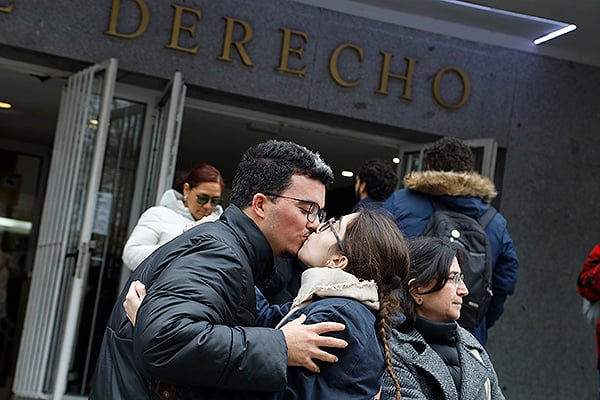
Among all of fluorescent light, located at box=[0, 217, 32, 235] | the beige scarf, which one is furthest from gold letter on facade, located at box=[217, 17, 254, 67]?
fluorescent light, located at box=[0, 217, 32, 235]

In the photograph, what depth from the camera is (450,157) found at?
5320 millimetres

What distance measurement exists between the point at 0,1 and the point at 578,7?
408 centimetres

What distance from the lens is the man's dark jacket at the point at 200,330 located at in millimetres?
2217

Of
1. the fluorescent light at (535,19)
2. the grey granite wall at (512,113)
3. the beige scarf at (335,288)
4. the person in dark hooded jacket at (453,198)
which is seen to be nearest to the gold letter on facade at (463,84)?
the grey granite wall at (512,113)

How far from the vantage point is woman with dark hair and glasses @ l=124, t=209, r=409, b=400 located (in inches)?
95.8

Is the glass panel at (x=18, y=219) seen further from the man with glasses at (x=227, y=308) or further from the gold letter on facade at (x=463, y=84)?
the man with glasses at (x=227, y=308)

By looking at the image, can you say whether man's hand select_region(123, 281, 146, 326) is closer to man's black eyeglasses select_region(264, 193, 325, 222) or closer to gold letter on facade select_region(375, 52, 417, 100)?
man's black eyeglasses select_region(264, 193, 325, 222)

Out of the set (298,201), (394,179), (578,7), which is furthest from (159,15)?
(298,201)

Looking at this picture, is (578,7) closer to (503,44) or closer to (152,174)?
(503,44)

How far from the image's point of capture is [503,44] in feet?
26.5

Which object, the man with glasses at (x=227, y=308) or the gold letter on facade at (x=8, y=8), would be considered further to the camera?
the gold letter on facade at (x=8, y=8)

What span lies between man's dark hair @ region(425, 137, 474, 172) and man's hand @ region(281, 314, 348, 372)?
3.03 meters

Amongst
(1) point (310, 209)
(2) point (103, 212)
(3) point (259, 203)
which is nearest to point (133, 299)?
(3) point (259, 203)

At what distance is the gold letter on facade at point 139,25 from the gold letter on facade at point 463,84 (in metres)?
2.35
